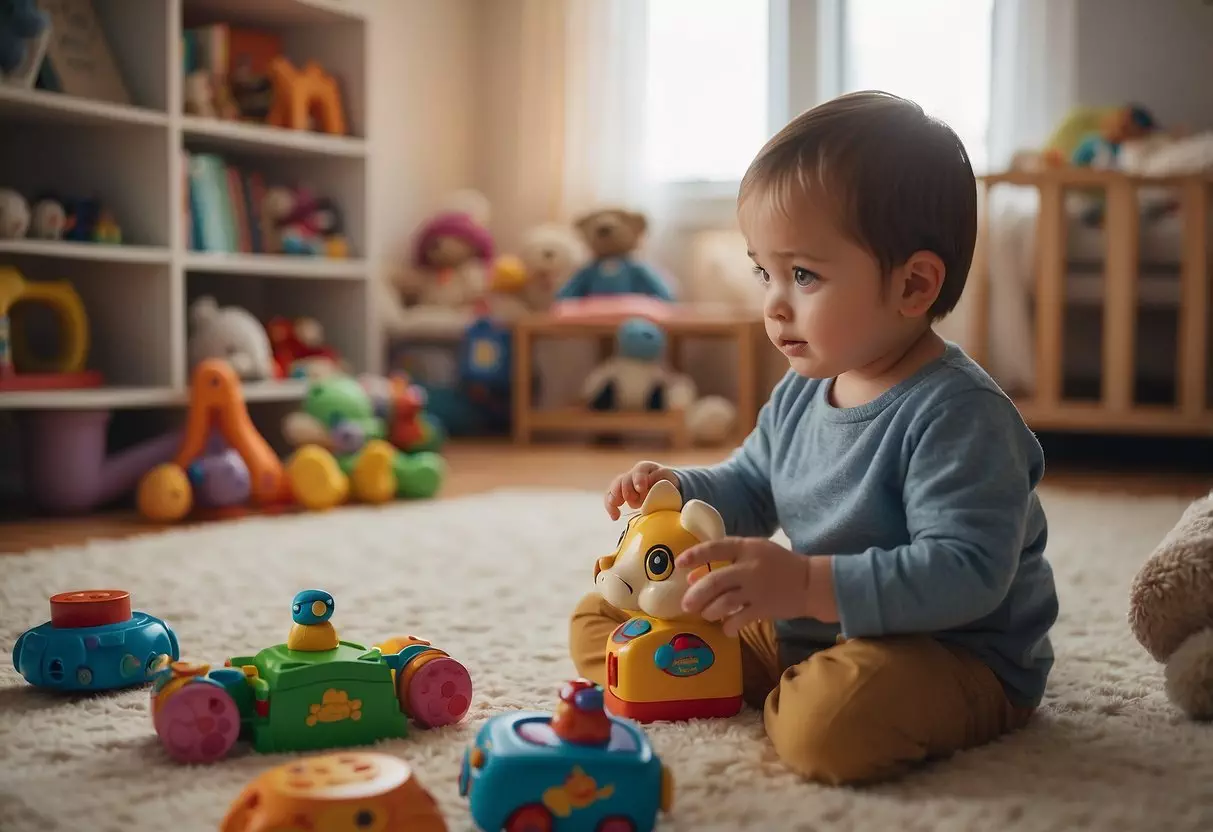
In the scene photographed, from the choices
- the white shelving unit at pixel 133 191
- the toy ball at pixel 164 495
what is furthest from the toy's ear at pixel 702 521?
the white shelving unit at pixel 133 191

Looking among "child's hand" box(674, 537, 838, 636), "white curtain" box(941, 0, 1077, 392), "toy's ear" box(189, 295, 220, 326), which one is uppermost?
"white curtain" box(941, 0, 1077, 392)

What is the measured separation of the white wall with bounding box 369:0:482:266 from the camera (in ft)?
11.6

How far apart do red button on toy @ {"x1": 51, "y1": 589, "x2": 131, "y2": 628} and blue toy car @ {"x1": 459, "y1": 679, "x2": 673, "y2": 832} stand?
17.9 inches

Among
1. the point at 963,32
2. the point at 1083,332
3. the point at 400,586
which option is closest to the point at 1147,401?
the point at 1083,332

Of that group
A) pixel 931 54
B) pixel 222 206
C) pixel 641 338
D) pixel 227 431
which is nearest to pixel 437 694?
pixel 227 431

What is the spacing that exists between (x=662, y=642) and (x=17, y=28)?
1.65m

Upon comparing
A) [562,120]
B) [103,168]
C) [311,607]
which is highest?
[562,120]

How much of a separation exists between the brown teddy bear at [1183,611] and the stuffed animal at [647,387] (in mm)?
2110

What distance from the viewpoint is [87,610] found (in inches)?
40.3

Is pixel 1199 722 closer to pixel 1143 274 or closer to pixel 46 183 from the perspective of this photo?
pixel 1143 274

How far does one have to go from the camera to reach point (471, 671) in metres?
1.09

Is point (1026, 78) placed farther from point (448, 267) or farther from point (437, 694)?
point (437, 694)

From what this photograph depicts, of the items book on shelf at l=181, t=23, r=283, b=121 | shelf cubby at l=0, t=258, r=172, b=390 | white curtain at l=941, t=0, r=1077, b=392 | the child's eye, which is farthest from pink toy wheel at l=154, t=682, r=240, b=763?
white curtain at l=941, t=0, r=1077, b=392

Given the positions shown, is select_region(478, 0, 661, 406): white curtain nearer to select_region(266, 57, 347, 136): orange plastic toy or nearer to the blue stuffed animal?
select_region(266, 57, 347, 136): orange plastic toy
